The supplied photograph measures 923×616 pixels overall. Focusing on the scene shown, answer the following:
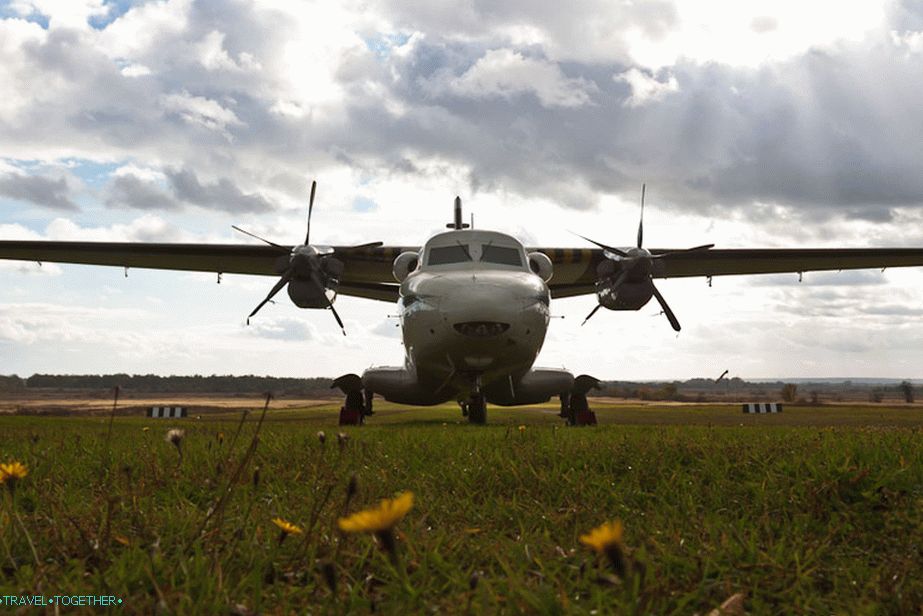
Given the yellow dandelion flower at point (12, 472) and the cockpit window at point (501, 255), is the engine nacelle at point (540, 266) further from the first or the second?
the yellow dandelion flower at point (12, 472)

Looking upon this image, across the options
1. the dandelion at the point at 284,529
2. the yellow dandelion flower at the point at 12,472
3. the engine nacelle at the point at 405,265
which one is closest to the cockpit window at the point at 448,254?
the engine nacelle at the point at 405,265

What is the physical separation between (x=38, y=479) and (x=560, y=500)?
3.12 m

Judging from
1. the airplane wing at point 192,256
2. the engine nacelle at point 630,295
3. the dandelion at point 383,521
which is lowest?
the dandelion at point 383,521

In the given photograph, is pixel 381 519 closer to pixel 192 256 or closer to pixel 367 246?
pixel 367 246

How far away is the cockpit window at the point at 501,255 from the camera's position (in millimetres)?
14250

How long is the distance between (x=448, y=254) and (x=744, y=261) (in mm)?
11676

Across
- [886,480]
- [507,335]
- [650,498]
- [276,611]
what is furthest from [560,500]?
[507,335]

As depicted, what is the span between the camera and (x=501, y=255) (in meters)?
14.4

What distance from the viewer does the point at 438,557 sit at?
8.09 ft

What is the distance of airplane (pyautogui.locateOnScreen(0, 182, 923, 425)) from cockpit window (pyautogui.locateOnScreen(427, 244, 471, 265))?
22 mm

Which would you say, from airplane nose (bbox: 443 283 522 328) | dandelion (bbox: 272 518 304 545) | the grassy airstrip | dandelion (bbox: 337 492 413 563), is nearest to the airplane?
airplane nose (bbox: 443 283 522 328)

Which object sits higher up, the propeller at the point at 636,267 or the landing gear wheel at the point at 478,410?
the propeller at the point at 636,267

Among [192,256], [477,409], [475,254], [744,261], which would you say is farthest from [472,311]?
[744,261]

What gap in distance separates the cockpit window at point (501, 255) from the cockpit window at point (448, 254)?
0.36m
